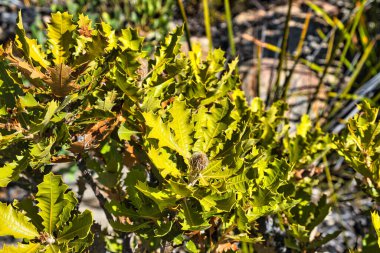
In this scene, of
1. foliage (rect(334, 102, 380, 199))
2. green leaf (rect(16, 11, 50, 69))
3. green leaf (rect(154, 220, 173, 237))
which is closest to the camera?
green leaf (rect(16, 11, 50, 69))

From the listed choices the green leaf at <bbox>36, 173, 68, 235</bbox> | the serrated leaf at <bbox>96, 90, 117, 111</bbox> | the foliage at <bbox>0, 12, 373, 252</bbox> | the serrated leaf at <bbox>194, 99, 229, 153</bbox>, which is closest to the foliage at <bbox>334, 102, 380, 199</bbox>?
the foliage at <bbox>0, 12, 373, 252</bbox>

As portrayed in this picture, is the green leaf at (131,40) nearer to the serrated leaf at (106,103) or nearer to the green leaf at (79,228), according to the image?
the serrated leaf at (106,103)

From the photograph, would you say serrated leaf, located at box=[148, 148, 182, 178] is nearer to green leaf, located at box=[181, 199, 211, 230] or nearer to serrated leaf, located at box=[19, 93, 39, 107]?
green leaf, located at box=[181, 199, 211, 230]

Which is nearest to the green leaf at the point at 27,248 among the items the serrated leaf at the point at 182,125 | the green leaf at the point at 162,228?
the green leaf at the point at 162,228

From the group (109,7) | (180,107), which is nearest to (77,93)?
(180,107)

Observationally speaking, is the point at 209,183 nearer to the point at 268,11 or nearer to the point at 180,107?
the point at 180,107
